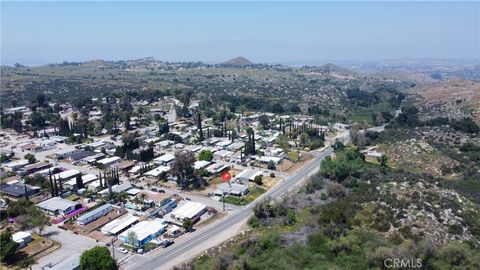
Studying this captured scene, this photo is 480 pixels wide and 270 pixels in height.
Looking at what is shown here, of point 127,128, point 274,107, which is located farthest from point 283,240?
point 274,107

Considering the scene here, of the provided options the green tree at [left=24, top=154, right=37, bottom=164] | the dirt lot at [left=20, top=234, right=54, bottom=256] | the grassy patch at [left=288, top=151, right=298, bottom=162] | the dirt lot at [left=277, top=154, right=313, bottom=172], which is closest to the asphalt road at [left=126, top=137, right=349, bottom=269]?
the dirt lot at [left=277, top=154, right=313, bottom=172]

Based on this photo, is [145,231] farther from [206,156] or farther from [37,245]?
[206,156]

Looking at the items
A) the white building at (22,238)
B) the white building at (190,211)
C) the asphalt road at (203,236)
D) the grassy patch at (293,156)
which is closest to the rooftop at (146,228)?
the white building at (190,211)

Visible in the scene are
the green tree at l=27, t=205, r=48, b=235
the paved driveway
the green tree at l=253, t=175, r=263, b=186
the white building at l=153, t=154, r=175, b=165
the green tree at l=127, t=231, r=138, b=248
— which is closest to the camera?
the paved driveway

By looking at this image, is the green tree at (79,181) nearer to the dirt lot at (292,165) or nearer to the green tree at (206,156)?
the green tree at (206,156)

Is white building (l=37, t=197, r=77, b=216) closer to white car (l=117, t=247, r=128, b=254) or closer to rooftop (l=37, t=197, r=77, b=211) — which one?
rooftop (l=37, t=197, r=77, b=211)
